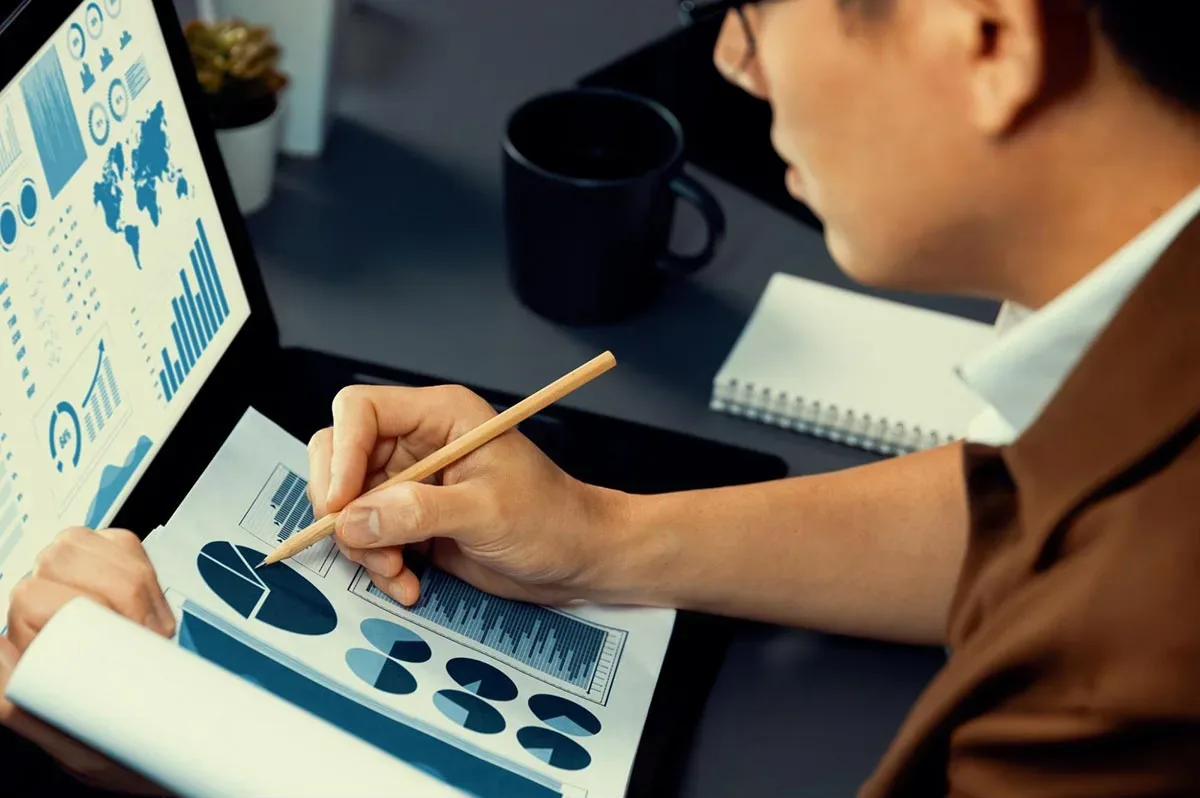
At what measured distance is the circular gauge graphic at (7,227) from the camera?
1.41ft

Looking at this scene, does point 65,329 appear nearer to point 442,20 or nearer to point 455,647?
point 455,647

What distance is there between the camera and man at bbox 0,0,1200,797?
35cm

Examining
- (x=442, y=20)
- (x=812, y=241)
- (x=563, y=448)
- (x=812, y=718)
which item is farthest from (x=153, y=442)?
(x=442, y=20)

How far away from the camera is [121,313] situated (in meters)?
0.51

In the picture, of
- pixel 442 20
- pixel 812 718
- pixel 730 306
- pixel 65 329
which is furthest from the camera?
pixel 442 20

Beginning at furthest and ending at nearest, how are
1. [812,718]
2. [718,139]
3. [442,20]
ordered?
[442,20] → [718,139] → [812,718]

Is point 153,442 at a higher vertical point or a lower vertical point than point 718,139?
higher

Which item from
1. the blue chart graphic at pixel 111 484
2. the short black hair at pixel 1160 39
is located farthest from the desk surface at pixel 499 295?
the short black hair at pixel 1160 39

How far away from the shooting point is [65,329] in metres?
0.47

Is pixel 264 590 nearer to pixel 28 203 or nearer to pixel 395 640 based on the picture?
pixel 395 640

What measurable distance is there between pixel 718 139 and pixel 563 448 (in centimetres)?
38

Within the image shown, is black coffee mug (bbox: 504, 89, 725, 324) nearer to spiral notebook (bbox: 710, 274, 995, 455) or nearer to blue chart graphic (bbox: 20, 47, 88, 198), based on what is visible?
spiral notebook (bbox: 710, 274, 995, 455)

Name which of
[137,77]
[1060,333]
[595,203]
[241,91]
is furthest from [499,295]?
[1060,333]

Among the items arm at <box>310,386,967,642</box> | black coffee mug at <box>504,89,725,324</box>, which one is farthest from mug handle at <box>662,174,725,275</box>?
arm at <box>310,386,967,642</box>
